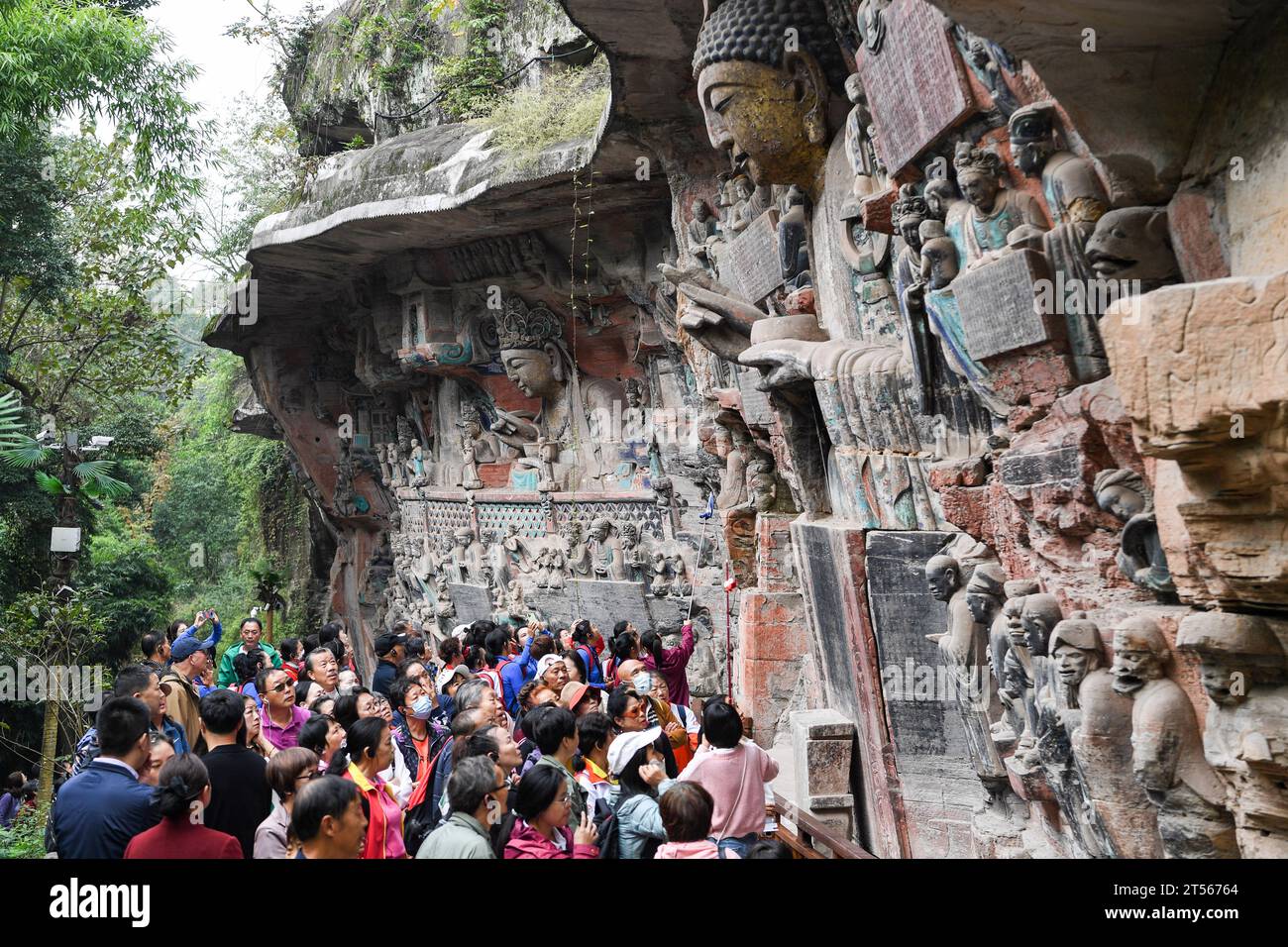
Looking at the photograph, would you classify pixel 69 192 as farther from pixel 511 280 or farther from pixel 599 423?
pixel 599 423

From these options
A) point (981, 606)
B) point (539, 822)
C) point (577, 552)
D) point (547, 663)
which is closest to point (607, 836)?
point (539, 822)

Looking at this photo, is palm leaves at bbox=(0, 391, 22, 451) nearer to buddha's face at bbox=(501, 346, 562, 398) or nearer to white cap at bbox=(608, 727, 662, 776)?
buddha's face at bbox=(501, 346, 562, 398)

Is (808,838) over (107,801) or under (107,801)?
under

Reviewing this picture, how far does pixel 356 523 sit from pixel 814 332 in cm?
1441

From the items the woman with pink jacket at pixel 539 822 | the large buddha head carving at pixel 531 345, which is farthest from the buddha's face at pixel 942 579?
the large buddha head carving at pixel 531 345

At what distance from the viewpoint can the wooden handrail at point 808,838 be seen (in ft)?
13.9

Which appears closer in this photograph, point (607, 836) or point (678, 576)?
point (607, 836)

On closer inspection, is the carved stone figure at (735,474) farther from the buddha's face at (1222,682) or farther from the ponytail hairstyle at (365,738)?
the buddha's face at (1222,682)

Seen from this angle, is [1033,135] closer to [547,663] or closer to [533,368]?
[547,663]

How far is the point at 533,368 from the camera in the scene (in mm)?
14094

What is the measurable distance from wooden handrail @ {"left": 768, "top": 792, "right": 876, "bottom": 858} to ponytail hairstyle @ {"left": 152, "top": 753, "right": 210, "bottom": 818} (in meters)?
2.12

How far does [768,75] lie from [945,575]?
2.77 metres

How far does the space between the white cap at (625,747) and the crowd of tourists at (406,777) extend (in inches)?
0.5

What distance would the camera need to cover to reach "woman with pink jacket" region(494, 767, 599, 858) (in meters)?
3.35
